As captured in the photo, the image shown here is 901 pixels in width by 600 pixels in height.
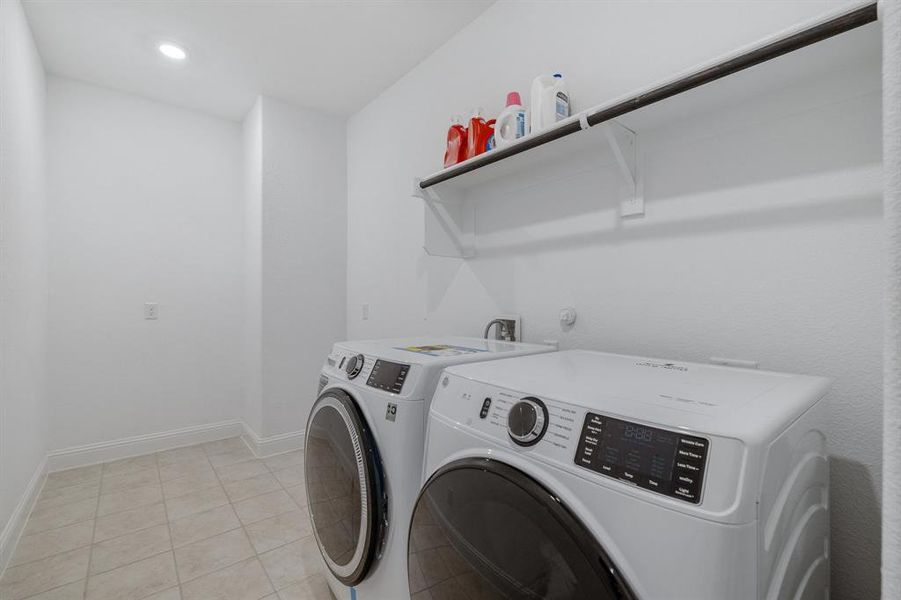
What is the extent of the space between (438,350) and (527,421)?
2.26 ft

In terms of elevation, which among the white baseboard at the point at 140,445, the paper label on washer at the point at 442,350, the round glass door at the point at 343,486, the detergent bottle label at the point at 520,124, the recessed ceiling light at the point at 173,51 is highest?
the recessed ceiling light at the point at 173,51

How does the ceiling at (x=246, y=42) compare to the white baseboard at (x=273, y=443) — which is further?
the white baseboard at (x=273, y=443)

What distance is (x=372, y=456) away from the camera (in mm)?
1118

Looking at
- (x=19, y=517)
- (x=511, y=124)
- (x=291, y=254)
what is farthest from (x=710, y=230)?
(x=19, y=517)

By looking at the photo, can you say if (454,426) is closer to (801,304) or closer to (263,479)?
(801,304)

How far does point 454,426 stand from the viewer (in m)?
0.88

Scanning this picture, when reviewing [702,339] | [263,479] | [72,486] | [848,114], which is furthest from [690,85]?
[72,486]

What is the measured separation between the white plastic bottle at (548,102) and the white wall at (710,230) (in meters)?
0.14

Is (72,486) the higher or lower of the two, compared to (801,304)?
lower

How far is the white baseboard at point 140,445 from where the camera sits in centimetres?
267

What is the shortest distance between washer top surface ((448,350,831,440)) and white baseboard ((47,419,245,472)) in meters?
2.99

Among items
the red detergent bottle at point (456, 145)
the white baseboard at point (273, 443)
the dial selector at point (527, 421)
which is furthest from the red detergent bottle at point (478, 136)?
the white baseboard at point (273, 443)

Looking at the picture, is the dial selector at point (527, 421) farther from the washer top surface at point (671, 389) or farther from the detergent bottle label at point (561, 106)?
the detergent bottle label at point (561, 106)

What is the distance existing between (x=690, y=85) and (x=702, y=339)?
2.30ft
